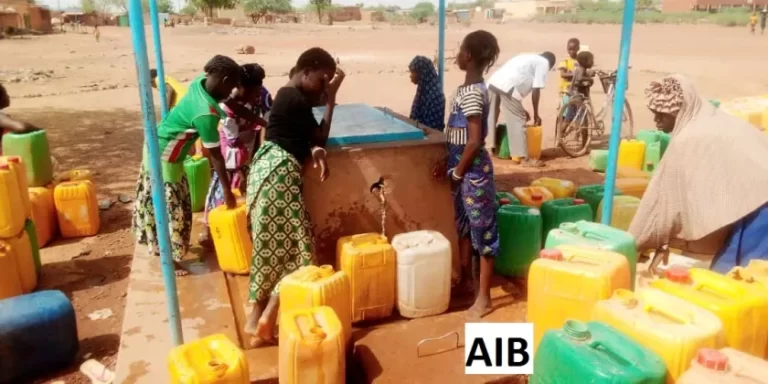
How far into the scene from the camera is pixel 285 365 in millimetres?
2748

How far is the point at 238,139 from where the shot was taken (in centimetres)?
512

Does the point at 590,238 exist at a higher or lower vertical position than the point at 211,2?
lower

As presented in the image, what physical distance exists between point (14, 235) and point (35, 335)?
1242mm

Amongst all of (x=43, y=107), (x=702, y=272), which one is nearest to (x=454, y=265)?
(x=702, y=272)

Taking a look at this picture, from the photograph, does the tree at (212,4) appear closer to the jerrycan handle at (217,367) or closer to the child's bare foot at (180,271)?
the child's bare foot at (180,271)

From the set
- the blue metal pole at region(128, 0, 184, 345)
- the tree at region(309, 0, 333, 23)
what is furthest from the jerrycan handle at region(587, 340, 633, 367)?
the tree at region(309, 0, 333, 23)

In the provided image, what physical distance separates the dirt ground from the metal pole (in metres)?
3.42

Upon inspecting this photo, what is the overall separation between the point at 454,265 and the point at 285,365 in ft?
6.17

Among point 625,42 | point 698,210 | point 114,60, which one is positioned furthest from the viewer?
point 114,60

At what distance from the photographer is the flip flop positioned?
3650 millimetres

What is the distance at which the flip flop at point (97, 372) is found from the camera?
365 centimetres

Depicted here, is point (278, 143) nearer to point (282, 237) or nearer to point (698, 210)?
point (282, 237)

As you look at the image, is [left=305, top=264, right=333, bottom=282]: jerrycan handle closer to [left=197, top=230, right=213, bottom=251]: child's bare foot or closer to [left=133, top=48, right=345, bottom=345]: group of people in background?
[left=133, top=48, right=345, bottom=345]: group of people in background

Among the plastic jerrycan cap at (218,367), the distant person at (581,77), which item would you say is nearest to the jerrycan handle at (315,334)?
the plastic jerrycan cap at (218,367)
